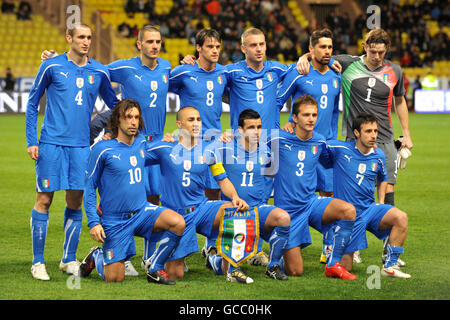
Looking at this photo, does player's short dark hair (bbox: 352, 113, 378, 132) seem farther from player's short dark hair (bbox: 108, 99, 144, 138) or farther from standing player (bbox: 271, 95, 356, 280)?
player's short dark hair (bbox: 108, 99, 144, 138)

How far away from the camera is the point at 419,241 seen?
23.7 ft

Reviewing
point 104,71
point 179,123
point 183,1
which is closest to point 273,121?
point 179,123

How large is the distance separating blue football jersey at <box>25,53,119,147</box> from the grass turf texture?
1.10m

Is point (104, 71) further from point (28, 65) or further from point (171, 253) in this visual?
point (28, 65)

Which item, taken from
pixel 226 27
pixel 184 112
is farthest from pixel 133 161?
pixel 226 27

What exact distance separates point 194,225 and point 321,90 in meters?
1.77

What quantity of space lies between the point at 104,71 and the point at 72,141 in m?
0.66

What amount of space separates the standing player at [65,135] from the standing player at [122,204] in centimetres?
33

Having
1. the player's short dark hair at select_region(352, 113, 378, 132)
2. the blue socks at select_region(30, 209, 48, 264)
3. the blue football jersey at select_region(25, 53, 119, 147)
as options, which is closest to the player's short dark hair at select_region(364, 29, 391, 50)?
the player's short dark hair at select_region(352, 113, 378, 132)

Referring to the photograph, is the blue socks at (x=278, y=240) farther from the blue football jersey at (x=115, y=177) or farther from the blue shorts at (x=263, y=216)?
the blue football jersey at (x=115, y=177)

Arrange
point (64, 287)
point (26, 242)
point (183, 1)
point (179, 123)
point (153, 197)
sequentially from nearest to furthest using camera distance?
point (64, 287) < point (179, 123) < point (153, 197) < point (26, 242) < point (183, 1)

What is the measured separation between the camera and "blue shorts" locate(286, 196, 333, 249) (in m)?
5.89

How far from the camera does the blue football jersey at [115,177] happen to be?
5.58m

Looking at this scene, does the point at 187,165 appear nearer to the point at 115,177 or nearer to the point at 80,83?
the point at 115,177
